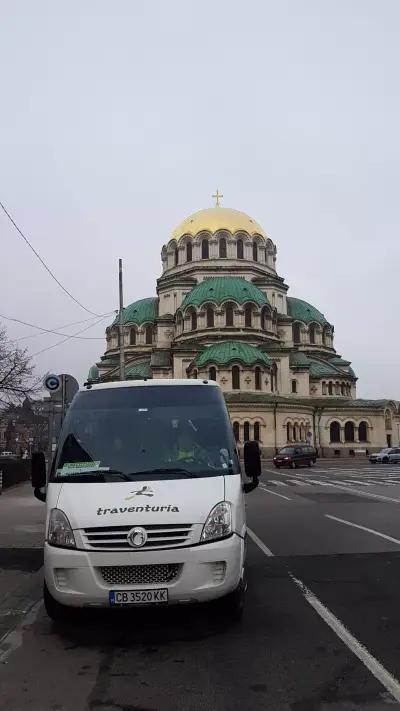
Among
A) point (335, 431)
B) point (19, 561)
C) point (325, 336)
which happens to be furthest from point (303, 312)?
point (19, 561)

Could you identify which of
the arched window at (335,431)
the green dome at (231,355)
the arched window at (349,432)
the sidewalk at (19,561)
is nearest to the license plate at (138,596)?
the sidewalk at (19,561)

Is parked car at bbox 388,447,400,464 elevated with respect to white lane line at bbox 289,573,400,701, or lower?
elevated

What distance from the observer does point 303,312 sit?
7069 centimetres

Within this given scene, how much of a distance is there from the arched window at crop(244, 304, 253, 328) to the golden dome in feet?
32.1

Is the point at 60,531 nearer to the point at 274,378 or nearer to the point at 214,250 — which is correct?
the point at 274,378

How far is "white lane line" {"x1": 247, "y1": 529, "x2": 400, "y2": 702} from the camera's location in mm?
4352

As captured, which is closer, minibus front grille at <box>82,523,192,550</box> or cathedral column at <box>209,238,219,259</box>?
minibus front grille at <box>82,523,192,550</box>

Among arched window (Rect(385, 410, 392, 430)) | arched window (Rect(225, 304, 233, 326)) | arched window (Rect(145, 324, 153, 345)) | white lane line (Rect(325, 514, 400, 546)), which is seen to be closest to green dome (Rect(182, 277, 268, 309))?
arched window (Rect(225, 304, 233, 326))

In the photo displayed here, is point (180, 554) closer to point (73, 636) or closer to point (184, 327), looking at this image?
point (73, 636)

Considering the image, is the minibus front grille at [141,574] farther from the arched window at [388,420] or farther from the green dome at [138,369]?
the arched window at [388,420]

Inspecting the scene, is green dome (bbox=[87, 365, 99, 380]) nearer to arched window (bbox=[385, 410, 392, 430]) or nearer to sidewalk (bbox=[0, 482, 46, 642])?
arched window (bbox=[385, 410, 392, 430])

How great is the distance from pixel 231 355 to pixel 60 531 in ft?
→ 163

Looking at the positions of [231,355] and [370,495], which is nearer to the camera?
[370,495]

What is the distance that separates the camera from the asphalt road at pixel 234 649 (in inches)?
165
